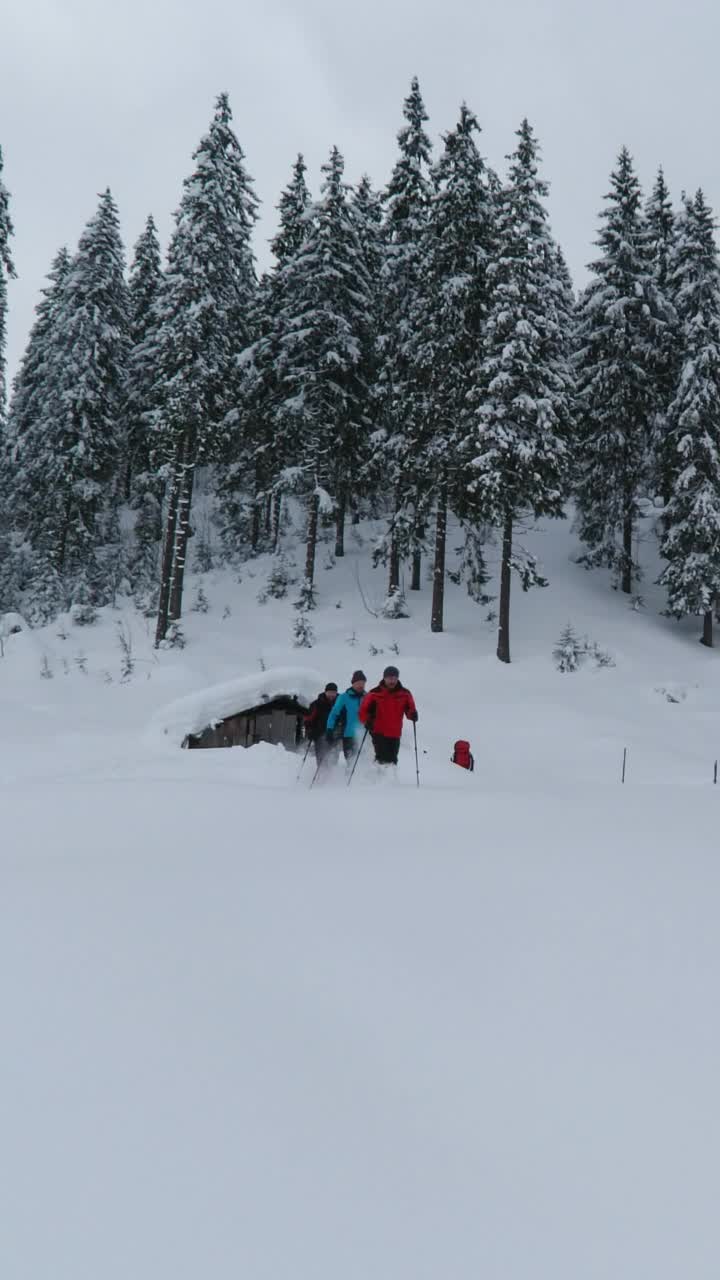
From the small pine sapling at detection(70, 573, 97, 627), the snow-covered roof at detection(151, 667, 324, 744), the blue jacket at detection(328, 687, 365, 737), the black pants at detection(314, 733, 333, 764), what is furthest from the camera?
the small pine sapling at detection(70, 573, 97, 627)

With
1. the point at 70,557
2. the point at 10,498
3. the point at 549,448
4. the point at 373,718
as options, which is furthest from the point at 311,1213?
the point at 10,498

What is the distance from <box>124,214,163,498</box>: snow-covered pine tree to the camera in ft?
106

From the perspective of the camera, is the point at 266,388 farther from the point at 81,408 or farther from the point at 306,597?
the point at 306,597

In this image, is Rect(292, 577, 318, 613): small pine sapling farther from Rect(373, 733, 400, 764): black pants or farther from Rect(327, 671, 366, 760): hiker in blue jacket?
Rect(373, 733, 400, 764): black pants

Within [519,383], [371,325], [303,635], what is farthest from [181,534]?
[519,383]

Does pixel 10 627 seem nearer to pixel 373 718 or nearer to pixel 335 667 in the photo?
pixel 335 667

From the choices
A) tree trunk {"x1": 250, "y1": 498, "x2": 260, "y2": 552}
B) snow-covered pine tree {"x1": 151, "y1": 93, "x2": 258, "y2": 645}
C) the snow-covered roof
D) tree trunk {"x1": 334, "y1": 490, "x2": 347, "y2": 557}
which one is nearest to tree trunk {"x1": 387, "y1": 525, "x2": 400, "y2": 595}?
tree trunk {"x1": 334, "y1": 490, "x2": 347, "y2": 557}

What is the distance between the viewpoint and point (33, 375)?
A: 35031 mm

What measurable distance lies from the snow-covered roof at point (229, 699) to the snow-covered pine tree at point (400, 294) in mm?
9550

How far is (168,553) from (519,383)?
12.5 metres

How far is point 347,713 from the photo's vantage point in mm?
10961

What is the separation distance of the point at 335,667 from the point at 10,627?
10.8 meters

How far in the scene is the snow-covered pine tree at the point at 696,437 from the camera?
81.5 ft

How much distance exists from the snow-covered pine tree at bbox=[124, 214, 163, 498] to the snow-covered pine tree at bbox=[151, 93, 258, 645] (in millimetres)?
3643
